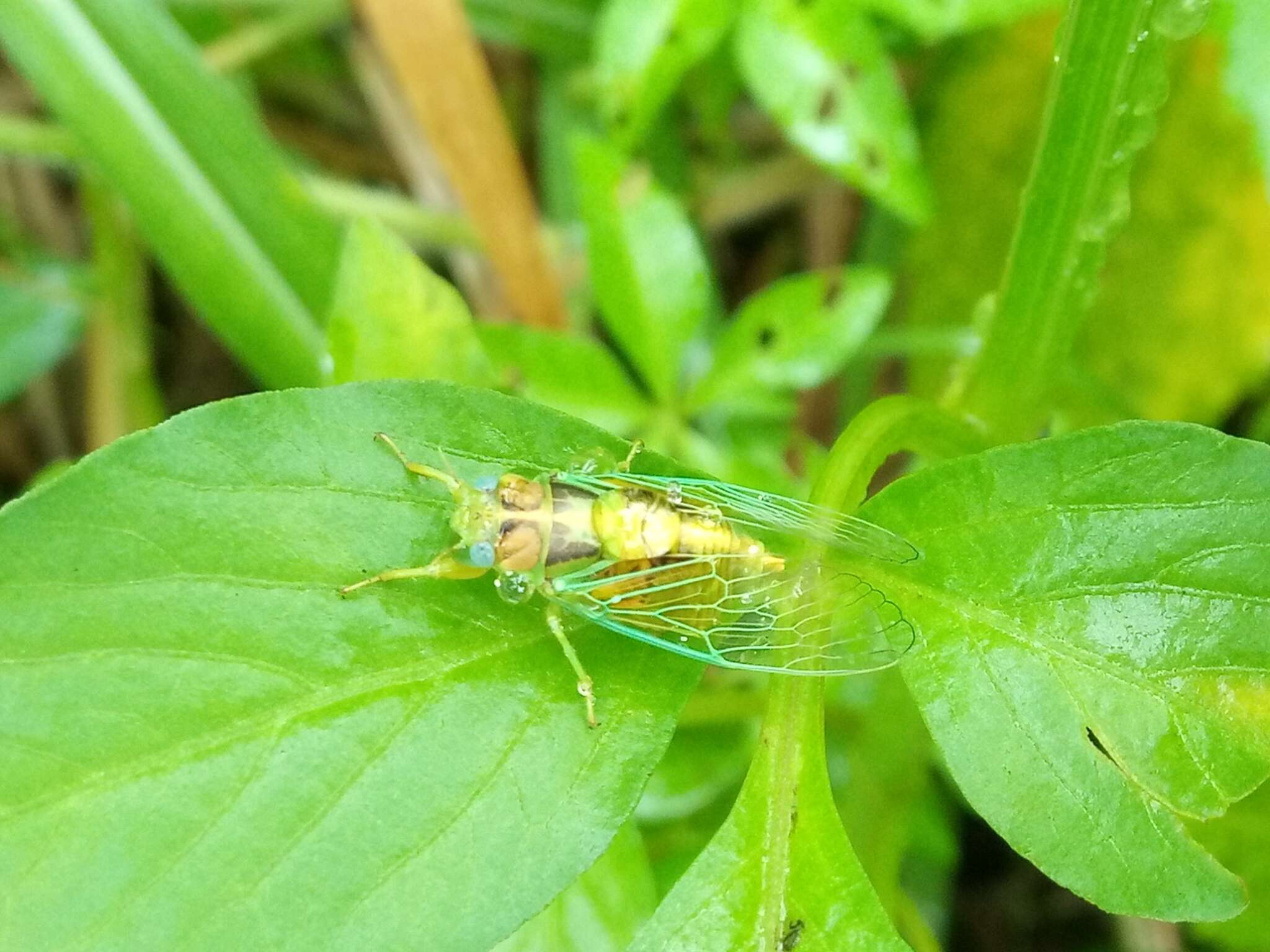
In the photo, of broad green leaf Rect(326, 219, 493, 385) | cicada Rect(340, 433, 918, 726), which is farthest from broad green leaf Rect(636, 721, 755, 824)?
broad green leaf Rect(326, 219, 493, 385)

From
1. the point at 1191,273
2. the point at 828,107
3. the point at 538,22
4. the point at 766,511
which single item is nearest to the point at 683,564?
the point at 766,511

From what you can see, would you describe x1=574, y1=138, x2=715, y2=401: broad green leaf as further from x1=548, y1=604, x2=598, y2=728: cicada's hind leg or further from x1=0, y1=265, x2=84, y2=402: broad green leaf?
x1=0, y1=265, x2=84, y2=402: broad green leaf

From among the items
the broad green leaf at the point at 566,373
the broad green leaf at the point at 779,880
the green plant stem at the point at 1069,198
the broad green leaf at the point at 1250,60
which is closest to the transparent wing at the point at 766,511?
the broad green leaf at the point at 779,880

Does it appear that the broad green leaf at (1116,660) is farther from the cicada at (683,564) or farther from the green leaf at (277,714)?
the green leaf at (277,714)

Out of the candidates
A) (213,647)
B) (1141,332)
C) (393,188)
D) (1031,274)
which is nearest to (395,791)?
(213,647)

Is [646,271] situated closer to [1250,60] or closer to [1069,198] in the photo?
[1069,198]

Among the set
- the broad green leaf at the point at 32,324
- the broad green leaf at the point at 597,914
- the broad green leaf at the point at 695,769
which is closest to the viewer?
the broad green leaf at the point at 597,914
